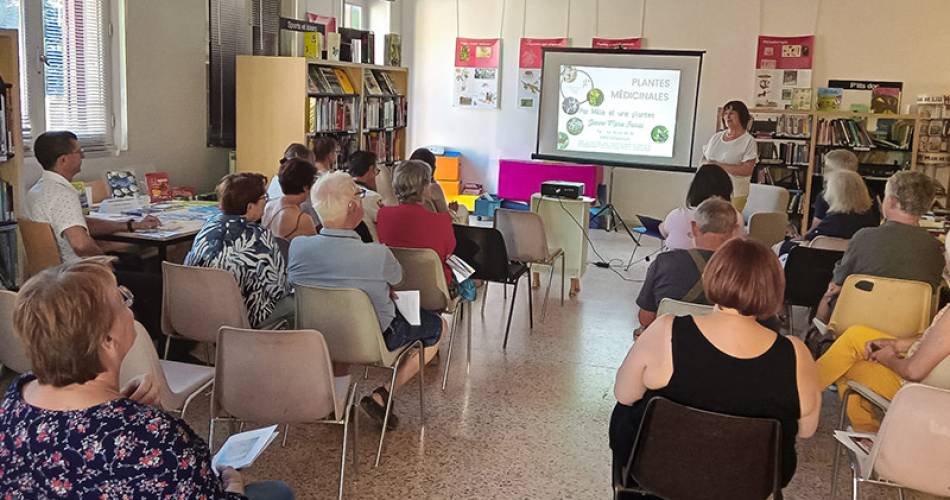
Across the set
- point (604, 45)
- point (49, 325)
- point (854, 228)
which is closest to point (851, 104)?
point (604, 45)

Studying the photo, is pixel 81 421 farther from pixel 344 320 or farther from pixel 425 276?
pixel 425 276

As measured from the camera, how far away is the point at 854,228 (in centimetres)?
524

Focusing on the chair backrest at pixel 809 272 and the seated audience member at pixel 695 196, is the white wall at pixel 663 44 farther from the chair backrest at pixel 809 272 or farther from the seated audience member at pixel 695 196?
the chair backrest at pixel 809 272

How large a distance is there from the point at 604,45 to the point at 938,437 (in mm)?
8206

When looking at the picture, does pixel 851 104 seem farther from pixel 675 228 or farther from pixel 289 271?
pixel 289 271

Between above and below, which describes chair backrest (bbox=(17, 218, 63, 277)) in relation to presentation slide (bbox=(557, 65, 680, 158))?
below

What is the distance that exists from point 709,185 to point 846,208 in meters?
0.82

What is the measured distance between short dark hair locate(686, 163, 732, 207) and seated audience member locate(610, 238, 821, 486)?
3086 millimetres

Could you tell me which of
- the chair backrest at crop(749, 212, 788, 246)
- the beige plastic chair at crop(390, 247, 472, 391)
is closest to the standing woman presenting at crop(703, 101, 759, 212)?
the chair backrest at crop(749, 212, 788, 246)

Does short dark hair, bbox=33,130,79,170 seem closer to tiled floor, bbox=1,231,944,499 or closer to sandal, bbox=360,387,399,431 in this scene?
tiled floor, bbox=1,231,944,499

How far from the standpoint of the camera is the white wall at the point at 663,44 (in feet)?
29.9

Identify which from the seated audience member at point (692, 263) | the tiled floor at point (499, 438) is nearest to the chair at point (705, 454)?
the tiled floor at point (499, 438)

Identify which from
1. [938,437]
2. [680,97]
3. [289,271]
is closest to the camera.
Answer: [938,437]

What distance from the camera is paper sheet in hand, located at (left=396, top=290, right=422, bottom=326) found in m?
3.75
